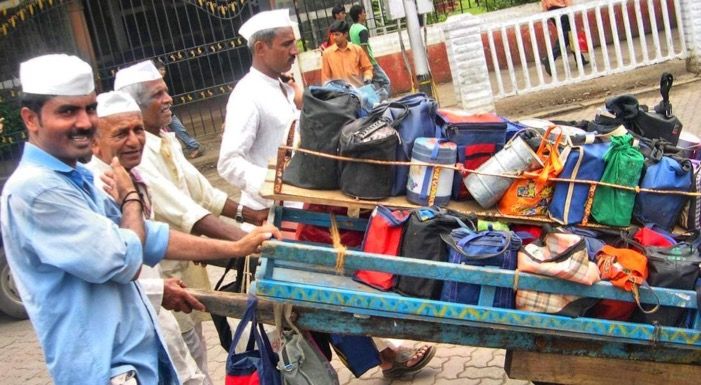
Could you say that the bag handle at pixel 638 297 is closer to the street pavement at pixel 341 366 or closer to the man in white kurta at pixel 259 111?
the street pavement at pixel 341 366

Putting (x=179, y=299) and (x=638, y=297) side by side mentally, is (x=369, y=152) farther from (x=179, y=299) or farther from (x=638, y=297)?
(x=638, y=297)

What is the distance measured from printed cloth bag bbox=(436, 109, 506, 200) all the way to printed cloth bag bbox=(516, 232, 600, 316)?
48cm

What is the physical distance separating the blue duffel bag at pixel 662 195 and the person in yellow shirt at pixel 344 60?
6.06 metres

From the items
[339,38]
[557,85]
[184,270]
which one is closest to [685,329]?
[184,270]

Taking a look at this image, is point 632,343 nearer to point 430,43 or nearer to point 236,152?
point 236,152

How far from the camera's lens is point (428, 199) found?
316cm

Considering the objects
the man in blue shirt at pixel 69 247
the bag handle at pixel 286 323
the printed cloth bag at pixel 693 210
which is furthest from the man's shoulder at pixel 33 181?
the printed cloth bag at pixel 693 210

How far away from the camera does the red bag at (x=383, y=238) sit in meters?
3.02

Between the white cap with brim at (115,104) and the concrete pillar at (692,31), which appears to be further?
the concrete pillar at (692,31)

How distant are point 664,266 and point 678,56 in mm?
8637

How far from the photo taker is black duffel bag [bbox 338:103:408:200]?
3.11 m

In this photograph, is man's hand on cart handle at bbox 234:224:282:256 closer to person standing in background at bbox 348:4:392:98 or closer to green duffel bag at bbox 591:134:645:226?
green duffel bag at bbox 591:134:645:226

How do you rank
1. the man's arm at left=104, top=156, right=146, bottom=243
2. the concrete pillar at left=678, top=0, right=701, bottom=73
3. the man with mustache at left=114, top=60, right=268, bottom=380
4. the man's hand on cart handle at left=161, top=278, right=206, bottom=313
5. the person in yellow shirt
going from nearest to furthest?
the man's arm at left=104, top=156, right=146, bottom=243, the man's hand on cart handle at left=161, top=278, right=206, bottom=313, the man with mustache at left=114, top=60, right=268, bottom=380, the person in yellow shirt, the concrete pillar at left=678, top=0, right=701, bottom=73

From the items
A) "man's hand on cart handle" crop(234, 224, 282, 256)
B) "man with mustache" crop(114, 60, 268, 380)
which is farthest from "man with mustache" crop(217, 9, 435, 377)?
"man's hand on cart handle" crop(234, 224, 282, 256)
